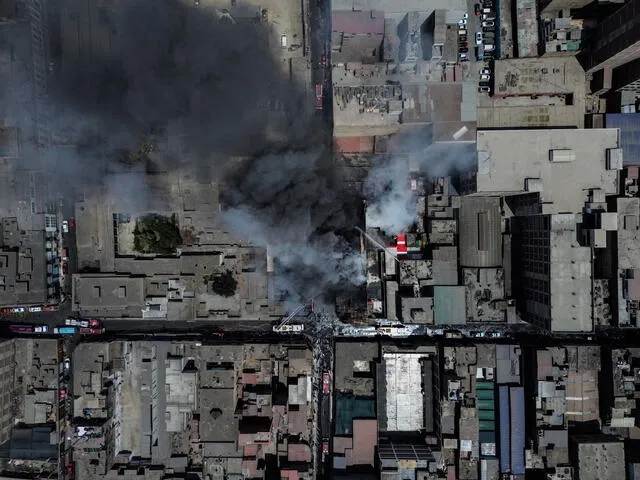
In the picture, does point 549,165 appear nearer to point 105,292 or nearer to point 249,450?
point 249,450

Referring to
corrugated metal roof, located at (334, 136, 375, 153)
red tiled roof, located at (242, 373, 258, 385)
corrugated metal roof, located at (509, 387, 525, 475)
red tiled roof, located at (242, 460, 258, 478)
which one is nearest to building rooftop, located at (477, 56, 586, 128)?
corrugated metal roof, located at (334, 136, 375, 153)

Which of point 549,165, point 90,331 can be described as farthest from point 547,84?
point 90,331

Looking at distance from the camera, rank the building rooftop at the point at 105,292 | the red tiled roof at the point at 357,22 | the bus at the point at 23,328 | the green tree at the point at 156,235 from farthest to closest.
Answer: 1. the bus at the point at 23,328
2. the green tree at the point at 156,235
3. the building rooftop at the point at 105,292
4. the red tiled roof at the point at 357,22

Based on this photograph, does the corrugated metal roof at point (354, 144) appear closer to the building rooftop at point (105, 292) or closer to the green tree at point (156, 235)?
the green tree at point (156, 235)

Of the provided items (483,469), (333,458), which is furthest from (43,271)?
(483,469)

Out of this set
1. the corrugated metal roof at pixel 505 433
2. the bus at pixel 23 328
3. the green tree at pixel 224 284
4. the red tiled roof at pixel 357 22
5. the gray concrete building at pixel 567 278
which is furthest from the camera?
the bus at pixel 23 328

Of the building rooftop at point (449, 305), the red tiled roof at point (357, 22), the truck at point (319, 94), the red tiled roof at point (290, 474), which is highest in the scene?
the red tiled roof at point (357, 22)

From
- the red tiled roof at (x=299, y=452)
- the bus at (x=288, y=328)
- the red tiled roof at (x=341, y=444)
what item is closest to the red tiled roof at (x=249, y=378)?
the bus at (x=288, y=328)
